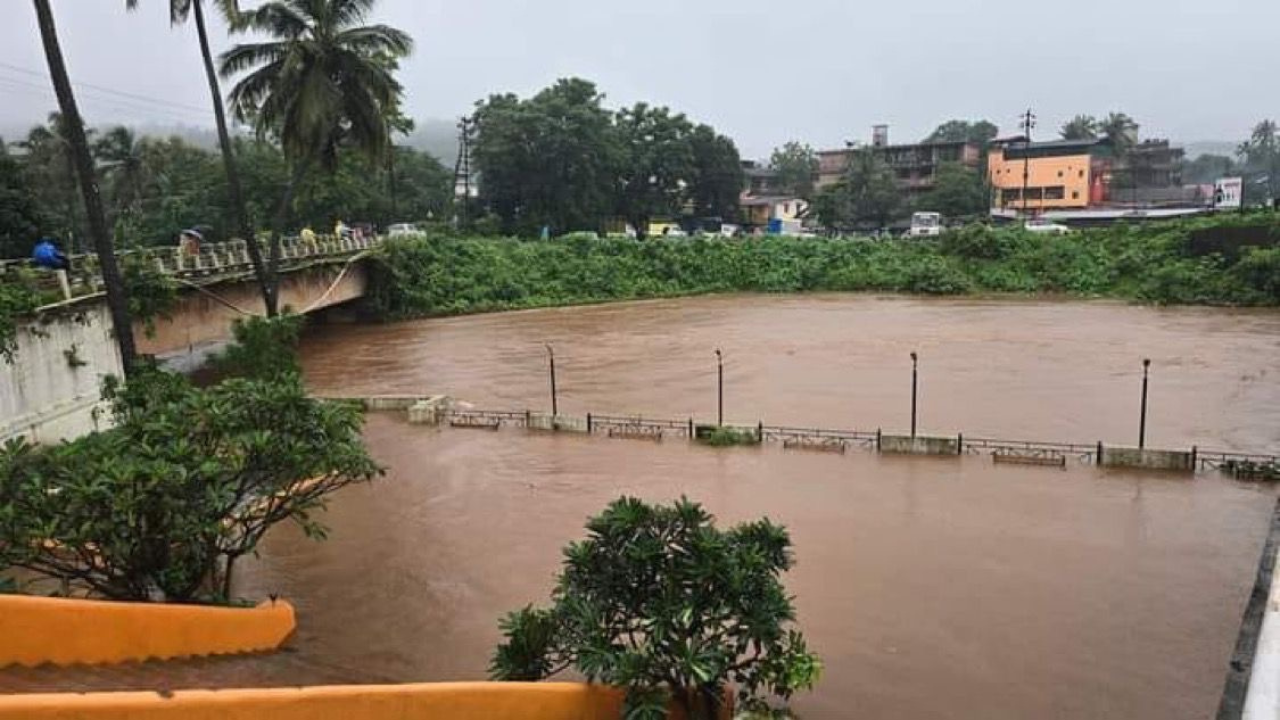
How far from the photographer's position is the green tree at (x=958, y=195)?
70688 millimetres

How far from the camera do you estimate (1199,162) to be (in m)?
146

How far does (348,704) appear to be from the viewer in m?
6.20

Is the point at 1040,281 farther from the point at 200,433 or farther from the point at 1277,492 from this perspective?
the point at 200,433

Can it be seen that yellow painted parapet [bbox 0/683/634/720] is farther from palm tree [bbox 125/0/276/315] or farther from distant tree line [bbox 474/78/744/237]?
distant tree line [bbox 474/78/744/237]

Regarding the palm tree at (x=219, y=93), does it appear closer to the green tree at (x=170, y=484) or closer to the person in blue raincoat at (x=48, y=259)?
the person in blue raincoat at (x=48, y=259)

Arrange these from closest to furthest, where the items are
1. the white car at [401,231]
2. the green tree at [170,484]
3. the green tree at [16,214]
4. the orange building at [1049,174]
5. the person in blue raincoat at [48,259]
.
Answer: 1. the green tree at [170,484]
2. the person in blue raincoat at [48,259]
3. the green tree at [16,214]
4. the white car at [401,231]
5. the orange building at [1049,174]

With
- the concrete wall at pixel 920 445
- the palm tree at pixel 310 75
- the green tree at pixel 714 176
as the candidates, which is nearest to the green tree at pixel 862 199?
the green tree at pixel 714 176

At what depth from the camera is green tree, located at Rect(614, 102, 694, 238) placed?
6309cm

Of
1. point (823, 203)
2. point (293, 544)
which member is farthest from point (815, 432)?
point (823, 203)

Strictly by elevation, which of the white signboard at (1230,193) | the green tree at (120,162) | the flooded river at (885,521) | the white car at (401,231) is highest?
the green tree at (120,162)

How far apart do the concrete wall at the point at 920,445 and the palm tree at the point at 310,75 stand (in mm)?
15626

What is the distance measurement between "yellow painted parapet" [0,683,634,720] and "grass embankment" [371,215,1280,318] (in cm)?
3593

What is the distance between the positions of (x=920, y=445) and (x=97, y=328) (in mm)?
15913

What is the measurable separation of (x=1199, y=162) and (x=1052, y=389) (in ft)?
478
